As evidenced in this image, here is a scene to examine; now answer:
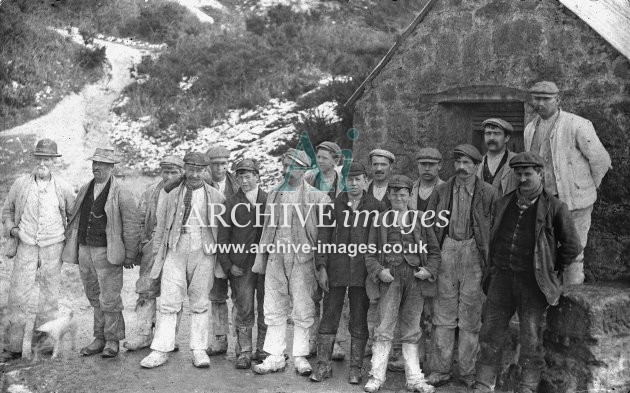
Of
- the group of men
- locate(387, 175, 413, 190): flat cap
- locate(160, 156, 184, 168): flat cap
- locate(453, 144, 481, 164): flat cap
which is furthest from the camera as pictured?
locate(160, 156, 184, 168): flat cap

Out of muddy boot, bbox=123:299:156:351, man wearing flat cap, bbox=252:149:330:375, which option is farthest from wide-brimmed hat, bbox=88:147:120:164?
man wearing flat cap, bbox=252:149:330:375

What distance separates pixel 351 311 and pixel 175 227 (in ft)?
5.53

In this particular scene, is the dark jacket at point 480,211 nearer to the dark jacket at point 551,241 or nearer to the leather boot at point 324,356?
the dark jacket at point 551,241

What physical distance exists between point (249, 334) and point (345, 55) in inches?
455

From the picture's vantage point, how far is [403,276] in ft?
17.1

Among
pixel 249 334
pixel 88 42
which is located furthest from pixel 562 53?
pixel 88 42

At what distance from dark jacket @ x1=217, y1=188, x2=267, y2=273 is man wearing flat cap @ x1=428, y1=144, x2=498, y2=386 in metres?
1.57

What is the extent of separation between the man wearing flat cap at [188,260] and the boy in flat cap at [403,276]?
1.46 m

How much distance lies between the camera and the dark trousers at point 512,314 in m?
4.91

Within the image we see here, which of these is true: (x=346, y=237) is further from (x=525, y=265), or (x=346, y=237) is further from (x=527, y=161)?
(x=527, y=161)

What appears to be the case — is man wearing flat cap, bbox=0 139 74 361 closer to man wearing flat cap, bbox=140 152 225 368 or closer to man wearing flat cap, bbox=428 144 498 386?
man wearing flat cap, bbox=140 152 225 368

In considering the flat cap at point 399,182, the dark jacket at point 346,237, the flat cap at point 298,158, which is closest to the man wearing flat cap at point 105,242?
the flat cap at point 298,158

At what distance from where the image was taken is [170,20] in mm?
19125

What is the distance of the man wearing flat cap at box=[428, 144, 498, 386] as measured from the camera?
17.3 feet
